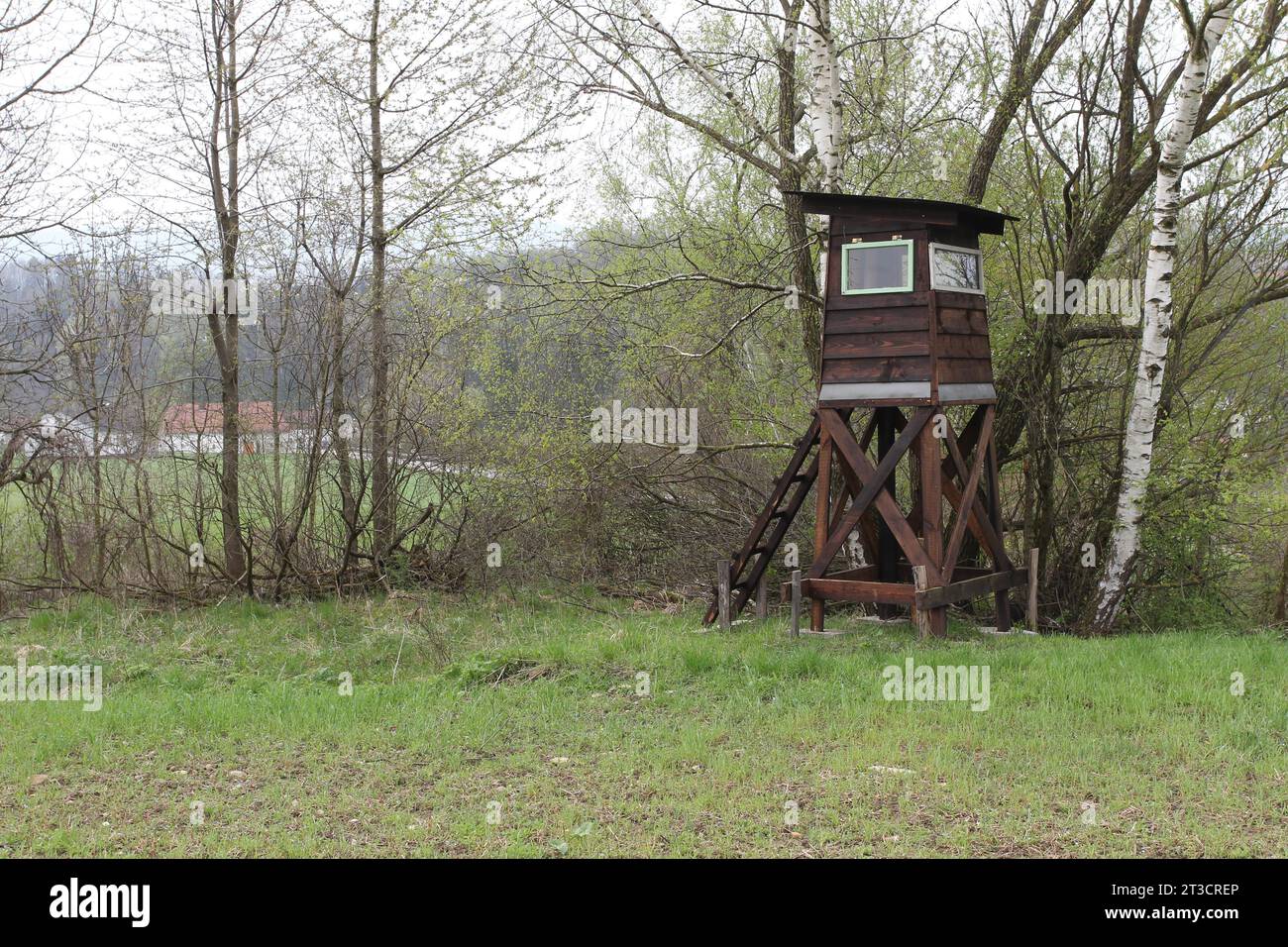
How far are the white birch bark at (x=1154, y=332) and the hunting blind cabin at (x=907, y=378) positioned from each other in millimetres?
1177

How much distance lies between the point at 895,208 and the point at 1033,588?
4547 millimetres

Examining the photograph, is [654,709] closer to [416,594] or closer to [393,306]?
[416,594]

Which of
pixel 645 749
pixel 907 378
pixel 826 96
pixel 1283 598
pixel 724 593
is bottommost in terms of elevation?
pixel 645 749

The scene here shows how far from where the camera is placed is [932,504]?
11016mm

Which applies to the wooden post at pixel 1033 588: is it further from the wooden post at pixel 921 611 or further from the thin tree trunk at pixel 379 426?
the thin tree trunk at pixel 379 426

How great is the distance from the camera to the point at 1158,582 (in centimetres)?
1259

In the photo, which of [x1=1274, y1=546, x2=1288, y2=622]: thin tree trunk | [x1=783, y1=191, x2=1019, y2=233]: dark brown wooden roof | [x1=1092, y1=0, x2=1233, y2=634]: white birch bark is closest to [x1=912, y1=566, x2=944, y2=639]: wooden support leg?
[x1=1092, y1=0, x2=1233, y2=634]: white birch bark

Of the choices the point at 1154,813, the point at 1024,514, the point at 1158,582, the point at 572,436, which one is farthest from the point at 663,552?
the point at 1154,813

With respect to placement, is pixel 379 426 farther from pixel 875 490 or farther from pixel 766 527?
pixel 875 490

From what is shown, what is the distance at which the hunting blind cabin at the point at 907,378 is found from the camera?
35.7ft

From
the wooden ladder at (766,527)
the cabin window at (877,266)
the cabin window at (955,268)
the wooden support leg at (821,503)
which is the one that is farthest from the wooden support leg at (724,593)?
the cabin window at (955,268)

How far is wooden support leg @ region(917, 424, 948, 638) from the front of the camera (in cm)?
1088

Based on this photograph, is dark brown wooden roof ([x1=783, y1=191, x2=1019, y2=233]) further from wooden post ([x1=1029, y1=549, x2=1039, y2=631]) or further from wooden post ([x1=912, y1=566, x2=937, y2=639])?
wooden post ([x1=1029, y1=549, x2=1039, y2=631])

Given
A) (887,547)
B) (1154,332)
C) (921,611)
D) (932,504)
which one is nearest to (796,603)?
(921,611)
